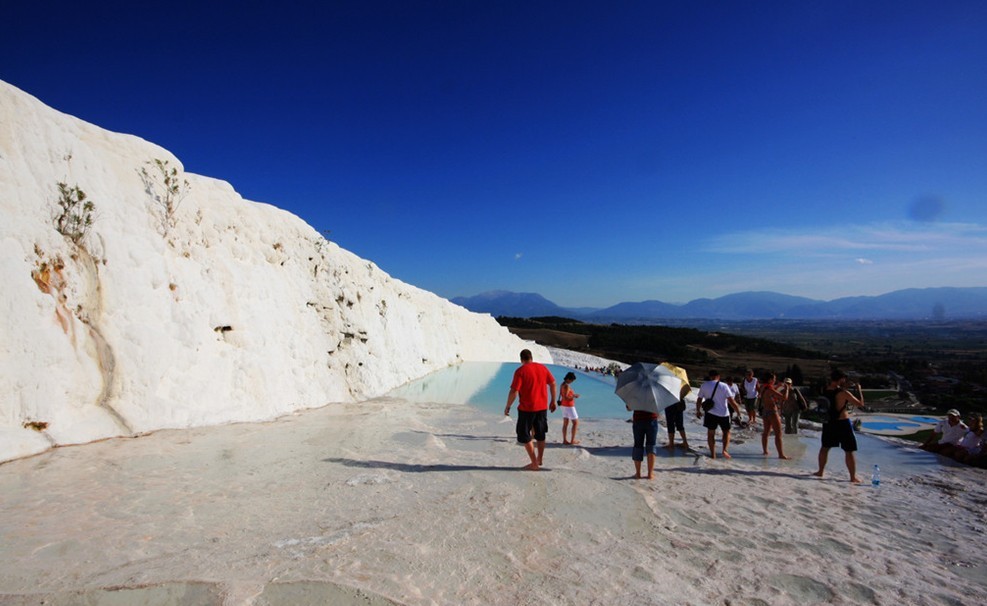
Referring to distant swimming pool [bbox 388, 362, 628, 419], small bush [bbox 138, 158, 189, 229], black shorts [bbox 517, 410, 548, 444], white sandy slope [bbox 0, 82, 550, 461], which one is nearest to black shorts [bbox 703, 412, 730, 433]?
black shorts [bbox 517, 410, 548, 444]

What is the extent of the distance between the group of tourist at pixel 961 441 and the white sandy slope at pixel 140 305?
13.0 metres

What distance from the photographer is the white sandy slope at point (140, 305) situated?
7.14 metres

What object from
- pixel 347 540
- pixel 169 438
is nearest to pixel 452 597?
pixel 347 540

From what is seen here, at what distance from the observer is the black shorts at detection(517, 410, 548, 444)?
6895 millimetres

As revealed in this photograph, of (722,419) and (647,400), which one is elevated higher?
(647,400)

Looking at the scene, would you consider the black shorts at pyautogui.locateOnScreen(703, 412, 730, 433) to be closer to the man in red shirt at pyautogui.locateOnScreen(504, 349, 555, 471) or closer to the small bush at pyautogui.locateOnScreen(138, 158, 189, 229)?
the man in red shirt at pyautogui.locateOnScreen(504, 349, 555, 471)

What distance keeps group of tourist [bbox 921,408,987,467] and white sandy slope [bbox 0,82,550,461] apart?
1298 centimetres

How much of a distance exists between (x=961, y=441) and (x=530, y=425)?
313 inches

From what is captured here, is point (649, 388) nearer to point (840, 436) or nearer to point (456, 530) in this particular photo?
point (840, 436)

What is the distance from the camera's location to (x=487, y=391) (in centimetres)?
1716

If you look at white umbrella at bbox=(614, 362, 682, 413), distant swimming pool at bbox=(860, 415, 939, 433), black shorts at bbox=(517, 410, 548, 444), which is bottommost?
distant swimming pool at bbox=(860, 415, 939, 433)

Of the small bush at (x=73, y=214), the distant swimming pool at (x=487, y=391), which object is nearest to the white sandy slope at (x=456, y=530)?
the small bush at (x=73, y=214)

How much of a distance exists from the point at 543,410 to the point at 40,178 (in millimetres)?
9018

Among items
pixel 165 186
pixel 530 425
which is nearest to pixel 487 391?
pixel 530 425
